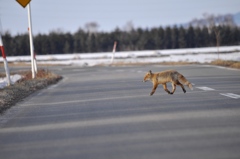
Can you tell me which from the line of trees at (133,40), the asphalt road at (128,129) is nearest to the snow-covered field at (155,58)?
the line of trees at (133,40)

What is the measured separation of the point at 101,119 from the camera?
7484 mm

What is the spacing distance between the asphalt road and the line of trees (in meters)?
61.8

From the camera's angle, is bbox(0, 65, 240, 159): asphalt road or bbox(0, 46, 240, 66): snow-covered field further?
bbox(0, 46, 240, 66): snow-covered field

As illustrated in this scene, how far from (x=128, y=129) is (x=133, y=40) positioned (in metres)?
70.0

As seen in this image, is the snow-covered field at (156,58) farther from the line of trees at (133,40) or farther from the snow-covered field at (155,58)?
the line of trees at (133,40)

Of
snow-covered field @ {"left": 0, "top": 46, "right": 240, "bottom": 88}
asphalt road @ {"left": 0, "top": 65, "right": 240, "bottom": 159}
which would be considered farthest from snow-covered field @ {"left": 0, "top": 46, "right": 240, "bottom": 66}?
asphalt road @ {"left": 0, "top": 65, "right": 240, "bottom": 159}

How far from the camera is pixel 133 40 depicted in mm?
75812

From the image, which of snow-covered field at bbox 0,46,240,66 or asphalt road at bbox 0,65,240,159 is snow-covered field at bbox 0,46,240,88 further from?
asphalt road at bbox 0,65,240,159

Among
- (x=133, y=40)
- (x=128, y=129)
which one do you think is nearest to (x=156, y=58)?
(x=133, y=40)

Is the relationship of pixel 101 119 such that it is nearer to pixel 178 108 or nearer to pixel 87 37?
pixel 178 108

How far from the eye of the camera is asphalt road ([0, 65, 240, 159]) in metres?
5.07

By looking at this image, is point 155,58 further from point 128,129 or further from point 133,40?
point 128,129

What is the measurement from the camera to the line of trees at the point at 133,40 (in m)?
71.1

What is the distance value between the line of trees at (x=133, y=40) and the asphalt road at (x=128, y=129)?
61.8 meters
